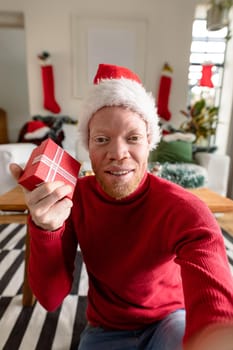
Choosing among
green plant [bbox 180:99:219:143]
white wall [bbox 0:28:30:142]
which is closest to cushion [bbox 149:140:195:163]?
green plant [bbox 180:99:219:143]

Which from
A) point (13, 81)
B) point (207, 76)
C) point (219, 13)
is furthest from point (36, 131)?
point (13, 81)

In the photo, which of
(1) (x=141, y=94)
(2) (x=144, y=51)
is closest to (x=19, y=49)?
(2) (x=144, y=51)

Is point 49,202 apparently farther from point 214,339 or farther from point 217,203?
point 217,203

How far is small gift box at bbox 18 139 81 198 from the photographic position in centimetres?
43

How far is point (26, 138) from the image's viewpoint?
2.44 metres

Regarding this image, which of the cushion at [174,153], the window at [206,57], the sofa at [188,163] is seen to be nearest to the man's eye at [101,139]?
the sofa at [188,163]

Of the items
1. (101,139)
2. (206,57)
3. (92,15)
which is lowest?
(101,139)

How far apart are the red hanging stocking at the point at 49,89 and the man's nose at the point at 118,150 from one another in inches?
102

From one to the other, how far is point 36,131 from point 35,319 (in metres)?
1.80

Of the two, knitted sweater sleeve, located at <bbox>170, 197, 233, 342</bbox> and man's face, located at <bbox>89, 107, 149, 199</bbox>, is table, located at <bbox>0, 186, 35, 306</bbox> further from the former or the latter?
knitted sweater sleeve, located at <bbox>170, 197, 233, 342</bbox>

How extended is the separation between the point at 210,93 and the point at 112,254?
290cm

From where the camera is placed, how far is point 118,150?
1.69ft

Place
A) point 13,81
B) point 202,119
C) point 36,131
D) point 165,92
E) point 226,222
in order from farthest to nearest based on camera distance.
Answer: point 13,81 < point 165,92 < point 202,119 < point 36,131 < point 226,222

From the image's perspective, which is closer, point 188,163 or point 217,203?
point 217,203
